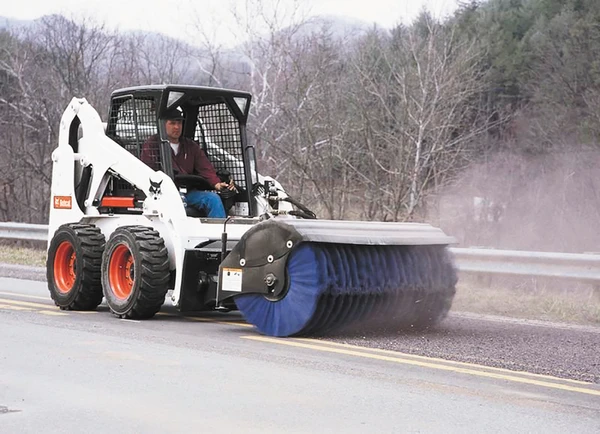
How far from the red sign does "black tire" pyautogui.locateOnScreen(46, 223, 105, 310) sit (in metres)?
0.34

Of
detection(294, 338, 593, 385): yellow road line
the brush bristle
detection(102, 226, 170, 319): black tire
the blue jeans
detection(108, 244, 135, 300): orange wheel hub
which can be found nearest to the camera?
detection(294, 338, 593, 385): yellow road line

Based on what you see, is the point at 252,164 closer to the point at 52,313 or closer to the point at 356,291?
the point at 52,313

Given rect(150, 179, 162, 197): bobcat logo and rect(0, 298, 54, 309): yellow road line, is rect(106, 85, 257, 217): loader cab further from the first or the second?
rect(0, 298, 54, 309): yellow road line

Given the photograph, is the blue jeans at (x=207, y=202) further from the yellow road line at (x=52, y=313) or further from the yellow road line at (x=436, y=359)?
the yellow road line at (x=436, y=359)

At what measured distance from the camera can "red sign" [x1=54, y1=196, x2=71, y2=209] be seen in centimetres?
1171

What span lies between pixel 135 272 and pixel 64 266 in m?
1.77

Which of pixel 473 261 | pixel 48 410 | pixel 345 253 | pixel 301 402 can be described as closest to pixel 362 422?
pixel 301 402

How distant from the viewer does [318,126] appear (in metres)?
21.3

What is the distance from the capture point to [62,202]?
465 inches

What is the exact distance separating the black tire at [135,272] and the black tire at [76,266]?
1.06 feet

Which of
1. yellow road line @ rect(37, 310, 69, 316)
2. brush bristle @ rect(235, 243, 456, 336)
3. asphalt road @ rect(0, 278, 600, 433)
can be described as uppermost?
brush bristle @ rect(235, 243, 456, 336)

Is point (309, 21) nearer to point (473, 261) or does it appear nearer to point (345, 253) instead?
point (473, 261)

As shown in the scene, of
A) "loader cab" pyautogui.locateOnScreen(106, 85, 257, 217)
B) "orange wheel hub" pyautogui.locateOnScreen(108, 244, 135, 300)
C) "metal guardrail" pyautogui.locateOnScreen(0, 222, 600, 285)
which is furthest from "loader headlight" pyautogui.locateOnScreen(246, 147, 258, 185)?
"metal guardrail" pyautogui.locateOnScreen(0, 222, 600, 285)

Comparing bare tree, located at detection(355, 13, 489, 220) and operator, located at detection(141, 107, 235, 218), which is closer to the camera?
operator, located at detection(141, 107, 235, 218)
